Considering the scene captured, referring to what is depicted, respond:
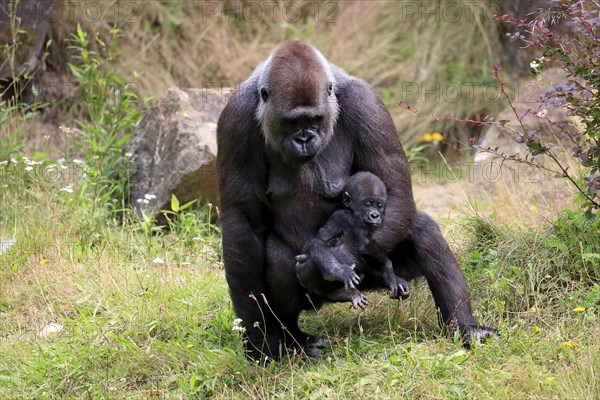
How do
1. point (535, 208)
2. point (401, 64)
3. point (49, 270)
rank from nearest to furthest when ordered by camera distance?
point (49, 270)
point (535, 208)
point (401, 64)

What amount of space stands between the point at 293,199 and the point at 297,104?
650mm

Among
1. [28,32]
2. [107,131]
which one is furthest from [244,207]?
[28,32]

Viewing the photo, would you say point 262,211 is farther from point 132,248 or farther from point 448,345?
point 132,248

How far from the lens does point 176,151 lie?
799cm

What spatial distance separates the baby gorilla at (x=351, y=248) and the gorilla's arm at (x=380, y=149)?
0.09m

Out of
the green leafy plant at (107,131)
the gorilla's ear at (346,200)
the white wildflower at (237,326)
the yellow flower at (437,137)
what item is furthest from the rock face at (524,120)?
the white wildflower at (237,326)

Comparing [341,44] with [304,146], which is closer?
[304,146]

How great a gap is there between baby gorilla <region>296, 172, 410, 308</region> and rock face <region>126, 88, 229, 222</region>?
279cm

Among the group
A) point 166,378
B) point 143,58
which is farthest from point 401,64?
point 166,378

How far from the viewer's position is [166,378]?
16.3ft

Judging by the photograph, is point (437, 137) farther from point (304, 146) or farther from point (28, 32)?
point (304, 146)

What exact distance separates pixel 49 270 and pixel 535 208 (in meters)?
3.75

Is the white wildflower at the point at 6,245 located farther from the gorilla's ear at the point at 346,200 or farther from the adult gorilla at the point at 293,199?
the gorilla's ear at the point at 346,200

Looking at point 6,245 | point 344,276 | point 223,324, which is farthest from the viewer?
point 6,245
